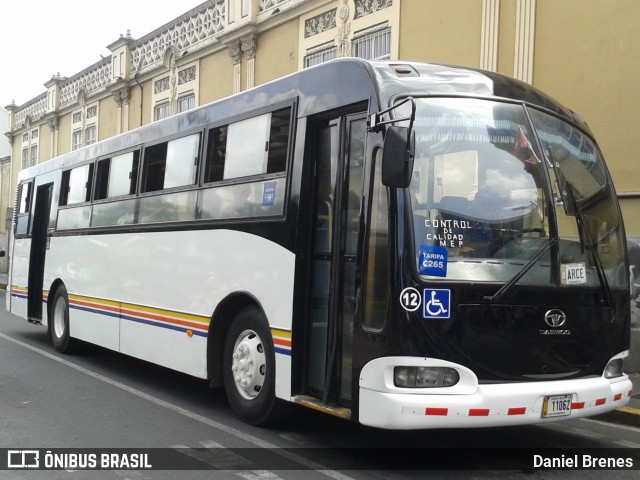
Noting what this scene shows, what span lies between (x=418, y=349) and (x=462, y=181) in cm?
122

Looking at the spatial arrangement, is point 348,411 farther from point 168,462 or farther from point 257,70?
point 257,70

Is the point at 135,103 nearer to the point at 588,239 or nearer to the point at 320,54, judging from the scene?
the point at 320,54

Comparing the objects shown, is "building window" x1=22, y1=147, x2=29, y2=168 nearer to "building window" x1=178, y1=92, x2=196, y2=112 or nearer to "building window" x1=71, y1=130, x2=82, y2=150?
"building window" x1=71, y1=130, x2=82, y2=150

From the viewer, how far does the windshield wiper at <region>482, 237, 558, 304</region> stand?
4984mm

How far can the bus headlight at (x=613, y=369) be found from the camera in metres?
5.50

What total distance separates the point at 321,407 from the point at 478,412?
1.25 metres

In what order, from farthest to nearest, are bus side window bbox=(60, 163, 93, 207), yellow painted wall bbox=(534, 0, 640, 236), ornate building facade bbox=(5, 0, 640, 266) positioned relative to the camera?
bus side window bbox=(60, 163, 93, 207)
ornate building facade bbox=(5, 0, 640, 266)
yellow painted wall bbox=(534, 0, 640, 236)

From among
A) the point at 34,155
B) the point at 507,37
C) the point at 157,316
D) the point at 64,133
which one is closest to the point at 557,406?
the point at 157,316

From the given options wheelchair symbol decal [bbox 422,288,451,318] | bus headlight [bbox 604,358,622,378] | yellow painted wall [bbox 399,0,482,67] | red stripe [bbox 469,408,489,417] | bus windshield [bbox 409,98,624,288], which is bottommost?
red stripe [bbox 469,408,489,417]

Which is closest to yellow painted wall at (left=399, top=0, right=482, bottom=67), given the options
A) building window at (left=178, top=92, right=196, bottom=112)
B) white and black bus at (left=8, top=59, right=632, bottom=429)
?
white and black bus at (left=8, top=59, right=632, bottom=429)

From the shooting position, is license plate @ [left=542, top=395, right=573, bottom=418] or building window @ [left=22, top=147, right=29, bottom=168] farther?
building window @ [left=22, top=147, right=29, bottom=168]

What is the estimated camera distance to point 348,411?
5285mm

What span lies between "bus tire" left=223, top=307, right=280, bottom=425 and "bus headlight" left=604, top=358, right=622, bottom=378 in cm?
264

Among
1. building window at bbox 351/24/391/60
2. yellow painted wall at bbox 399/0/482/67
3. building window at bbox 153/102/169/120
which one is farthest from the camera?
building window at bbox 153/102/169/120
